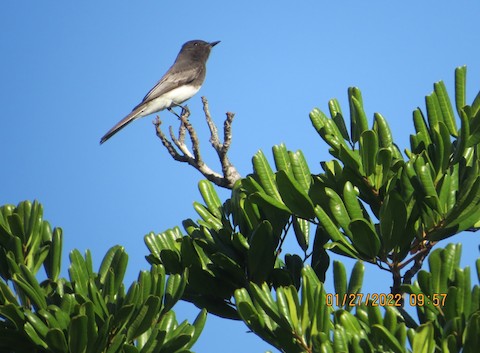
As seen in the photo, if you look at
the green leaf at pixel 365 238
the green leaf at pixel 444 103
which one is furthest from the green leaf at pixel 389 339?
the green leaf at pixel 444 103

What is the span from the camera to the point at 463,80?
12.3 ft

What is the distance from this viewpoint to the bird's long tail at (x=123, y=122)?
11.9 metres

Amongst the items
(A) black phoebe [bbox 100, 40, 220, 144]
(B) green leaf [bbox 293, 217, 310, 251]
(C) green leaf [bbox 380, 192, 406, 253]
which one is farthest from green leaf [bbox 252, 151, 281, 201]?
(A) black phoebe [bbox 100, 40, 220, 144]

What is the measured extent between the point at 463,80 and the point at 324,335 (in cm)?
166

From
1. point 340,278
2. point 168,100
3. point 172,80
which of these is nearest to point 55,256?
point 340,278

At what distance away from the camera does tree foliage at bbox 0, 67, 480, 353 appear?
9.41ft

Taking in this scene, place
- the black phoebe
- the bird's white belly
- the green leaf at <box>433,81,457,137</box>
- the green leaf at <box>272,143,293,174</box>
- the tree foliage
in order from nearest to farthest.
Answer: the tree foliage → the green leaf at <box>272,143,293,174</box> → the green leaf at <box>433,81,457,137</box> → the black phoebe → the bird's white belly

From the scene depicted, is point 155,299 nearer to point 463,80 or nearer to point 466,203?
point 466,203

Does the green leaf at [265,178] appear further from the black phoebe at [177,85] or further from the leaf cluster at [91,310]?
the black phoebe at [177,85]

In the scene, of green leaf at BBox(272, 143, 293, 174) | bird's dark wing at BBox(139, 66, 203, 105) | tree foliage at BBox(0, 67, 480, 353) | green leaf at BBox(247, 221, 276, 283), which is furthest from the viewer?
bird's dark wing at BBox(139, 66, 203, 105)

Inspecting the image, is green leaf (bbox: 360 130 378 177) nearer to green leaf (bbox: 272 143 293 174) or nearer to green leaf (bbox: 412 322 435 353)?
green leaf (bbox: 272 143 293 174)

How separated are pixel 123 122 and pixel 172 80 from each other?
1.89m

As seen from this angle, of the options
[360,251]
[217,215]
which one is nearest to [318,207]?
[360,251]
